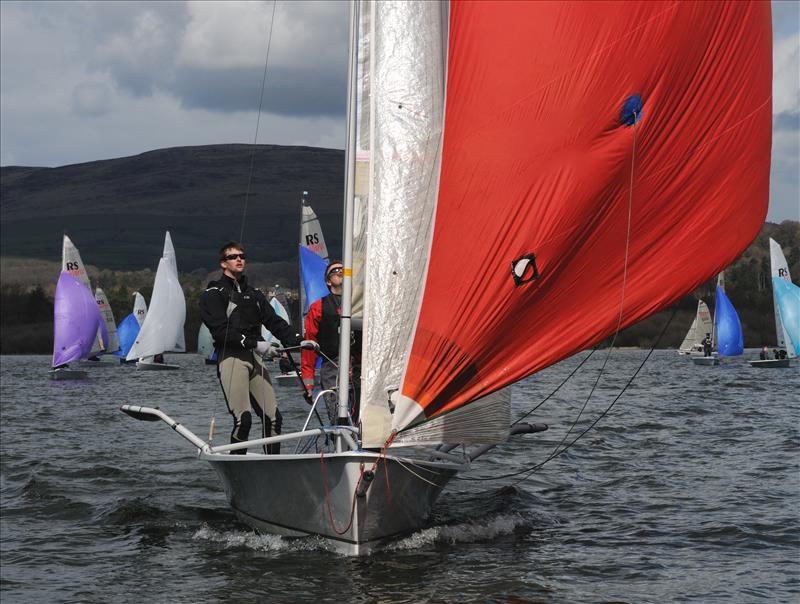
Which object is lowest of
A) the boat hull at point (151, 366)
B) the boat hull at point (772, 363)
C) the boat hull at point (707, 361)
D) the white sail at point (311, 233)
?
Result: the boat hull at point (151, 366)

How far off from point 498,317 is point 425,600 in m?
2.18

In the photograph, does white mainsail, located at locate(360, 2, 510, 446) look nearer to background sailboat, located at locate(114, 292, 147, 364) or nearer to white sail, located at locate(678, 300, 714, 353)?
background sailboat, located at locate(114, 292, 147, 364)

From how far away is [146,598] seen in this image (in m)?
8.43

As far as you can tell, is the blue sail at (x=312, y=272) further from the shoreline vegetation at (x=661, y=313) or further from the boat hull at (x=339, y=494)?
the shoreline vegetation at (x=661, y=313)

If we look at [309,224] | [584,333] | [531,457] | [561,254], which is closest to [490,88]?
[561,254]

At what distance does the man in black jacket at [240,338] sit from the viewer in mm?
10367

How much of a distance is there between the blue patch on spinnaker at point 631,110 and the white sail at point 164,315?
41.4 metres

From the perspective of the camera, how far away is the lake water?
27.7 feet

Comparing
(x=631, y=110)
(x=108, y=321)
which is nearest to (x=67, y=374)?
(x=108, y=321)

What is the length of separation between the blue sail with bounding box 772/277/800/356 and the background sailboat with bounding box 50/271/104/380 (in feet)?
96.3

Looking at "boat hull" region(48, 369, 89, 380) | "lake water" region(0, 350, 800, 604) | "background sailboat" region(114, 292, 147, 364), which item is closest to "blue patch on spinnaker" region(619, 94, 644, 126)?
"lake water" region(0, 350, 800, 604)

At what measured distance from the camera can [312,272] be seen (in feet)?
100

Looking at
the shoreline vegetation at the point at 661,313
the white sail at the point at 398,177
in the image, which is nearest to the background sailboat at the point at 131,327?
the shoreline vegetation at the point at 661,313

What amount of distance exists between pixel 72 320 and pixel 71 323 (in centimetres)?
14
